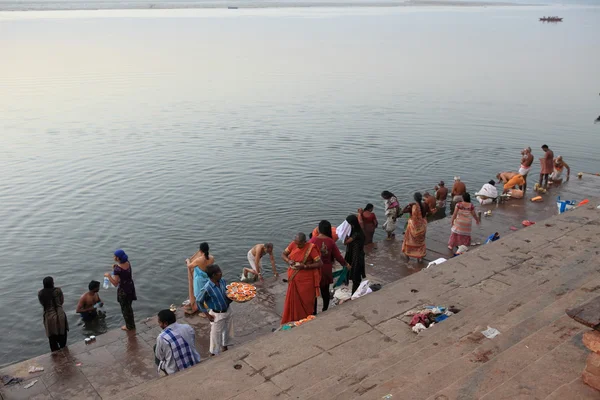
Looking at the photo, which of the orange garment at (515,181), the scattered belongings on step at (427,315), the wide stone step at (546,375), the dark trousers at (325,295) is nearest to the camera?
the wide stone step at (546,375)

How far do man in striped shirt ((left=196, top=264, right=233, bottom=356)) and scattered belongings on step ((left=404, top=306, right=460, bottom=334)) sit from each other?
8.56 ft

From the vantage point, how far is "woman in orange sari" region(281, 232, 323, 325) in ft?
28.3

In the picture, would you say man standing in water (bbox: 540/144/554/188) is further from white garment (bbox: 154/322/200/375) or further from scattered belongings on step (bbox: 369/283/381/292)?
white garment (bbox: 154/322/200/375)

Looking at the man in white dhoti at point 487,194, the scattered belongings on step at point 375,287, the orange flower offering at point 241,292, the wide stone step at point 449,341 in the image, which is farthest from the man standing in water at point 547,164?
the orange flower offering at point 241,292

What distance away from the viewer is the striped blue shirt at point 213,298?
7801 mm

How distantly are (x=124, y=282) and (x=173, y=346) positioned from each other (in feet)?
8.60

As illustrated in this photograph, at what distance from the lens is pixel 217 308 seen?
7.97m

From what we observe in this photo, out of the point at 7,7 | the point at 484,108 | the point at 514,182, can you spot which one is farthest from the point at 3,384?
the point at 7,7

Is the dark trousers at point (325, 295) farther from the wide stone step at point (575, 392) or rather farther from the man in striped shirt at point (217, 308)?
the wide stone step at point (575, 392)

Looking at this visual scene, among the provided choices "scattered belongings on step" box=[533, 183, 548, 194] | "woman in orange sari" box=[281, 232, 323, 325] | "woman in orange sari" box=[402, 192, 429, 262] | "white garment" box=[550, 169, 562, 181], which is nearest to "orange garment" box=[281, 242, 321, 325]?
"woman in orange sari" box=[281, 232, 323, 325]

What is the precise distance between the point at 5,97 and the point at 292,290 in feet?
108

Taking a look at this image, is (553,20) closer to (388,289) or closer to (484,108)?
(484,108)

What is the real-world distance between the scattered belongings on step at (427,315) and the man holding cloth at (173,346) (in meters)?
3.06

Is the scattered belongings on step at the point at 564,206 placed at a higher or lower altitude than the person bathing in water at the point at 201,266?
lower
